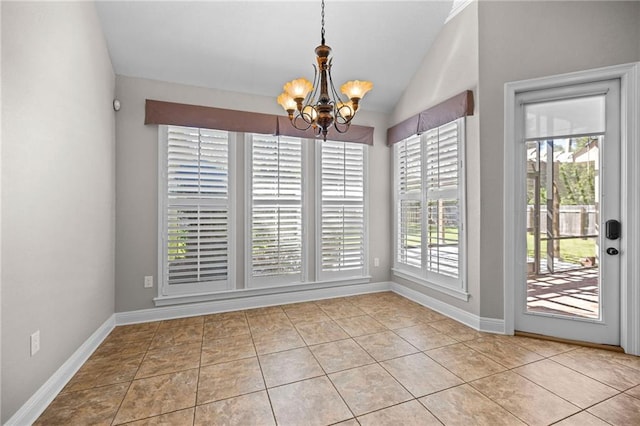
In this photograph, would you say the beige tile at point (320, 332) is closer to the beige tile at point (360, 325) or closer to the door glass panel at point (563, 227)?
the beige tile at point (360, 325)

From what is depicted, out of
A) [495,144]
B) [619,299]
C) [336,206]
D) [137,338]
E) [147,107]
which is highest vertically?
[147,107]

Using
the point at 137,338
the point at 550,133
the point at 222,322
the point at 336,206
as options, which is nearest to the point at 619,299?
the point at 550,133

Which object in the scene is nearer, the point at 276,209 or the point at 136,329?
the point at 136,329

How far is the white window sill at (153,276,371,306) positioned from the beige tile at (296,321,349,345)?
0.77 metres

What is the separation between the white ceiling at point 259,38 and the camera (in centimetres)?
280

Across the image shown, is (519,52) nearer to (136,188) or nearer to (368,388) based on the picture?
(368,388)

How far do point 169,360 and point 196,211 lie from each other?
1578 mm

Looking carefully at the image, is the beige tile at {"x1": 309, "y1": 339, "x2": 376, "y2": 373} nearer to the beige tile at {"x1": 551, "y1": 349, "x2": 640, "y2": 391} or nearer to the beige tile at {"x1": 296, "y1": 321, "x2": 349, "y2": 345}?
the beige tile at {"x1": 296, "y1": 321, "x2": 349, "y2": 345}

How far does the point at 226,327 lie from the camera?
10.0 ft

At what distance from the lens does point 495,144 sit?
9.32 feet

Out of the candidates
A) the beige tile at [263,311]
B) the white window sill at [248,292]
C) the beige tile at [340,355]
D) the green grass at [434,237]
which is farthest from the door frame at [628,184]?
the beige tile at [263,311]

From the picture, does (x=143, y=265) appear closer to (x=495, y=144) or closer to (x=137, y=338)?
(x=137, y=338)

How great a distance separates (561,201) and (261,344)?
3.13 meters

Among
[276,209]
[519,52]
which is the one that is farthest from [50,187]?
[519,52]
